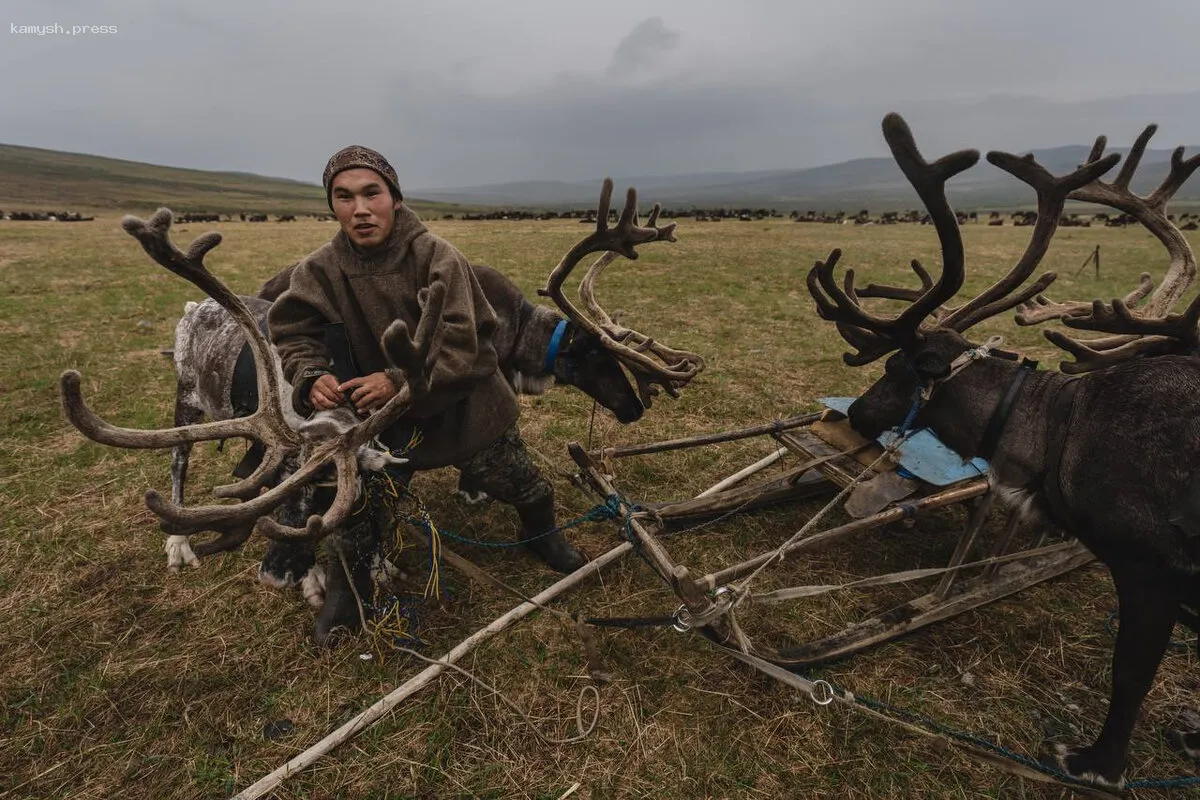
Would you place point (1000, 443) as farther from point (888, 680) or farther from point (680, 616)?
point (680, 616)

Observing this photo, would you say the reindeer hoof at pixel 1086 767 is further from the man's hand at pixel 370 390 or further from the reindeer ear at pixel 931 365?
the man's hand at pixel 370 390

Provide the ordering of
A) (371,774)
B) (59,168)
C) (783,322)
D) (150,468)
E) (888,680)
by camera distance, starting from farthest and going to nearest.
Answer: (59,168)
(783,322)
(150,468)
(888,680)
(371,774)

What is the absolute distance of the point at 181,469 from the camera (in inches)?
177

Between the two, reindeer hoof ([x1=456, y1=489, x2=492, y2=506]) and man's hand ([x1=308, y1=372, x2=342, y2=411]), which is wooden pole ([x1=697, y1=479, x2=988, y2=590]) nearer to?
man's hand ([x1=308, y1=372, x2=342, y2=411])

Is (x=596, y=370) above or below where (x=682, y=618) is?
above

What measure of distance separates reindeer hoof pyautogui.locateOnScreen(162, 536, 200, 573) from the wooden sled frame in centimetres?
291

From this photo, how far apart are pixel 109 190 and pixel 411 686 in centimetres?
13921

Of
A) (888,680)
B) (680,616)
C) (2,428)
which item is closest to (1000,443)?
(888,680)

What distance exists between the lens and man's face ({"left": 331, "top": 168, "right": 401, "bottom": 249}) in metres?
2.97

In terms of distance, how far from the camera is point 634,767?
110 inches

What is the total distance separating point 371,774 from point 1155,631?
361 centimetres

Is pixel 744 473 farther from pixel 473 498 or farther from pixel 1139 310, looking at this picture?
pixel 1139 310

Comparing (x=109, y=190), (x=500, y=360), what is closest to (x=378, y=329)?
(x=500, y=360)

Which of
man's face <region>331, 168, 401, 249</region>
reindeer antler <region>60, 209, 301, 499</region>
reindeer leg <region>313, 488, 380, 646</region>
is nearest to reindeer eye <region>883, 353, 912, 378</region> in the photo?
man's face <region>331, 168, 401, 249</region>
